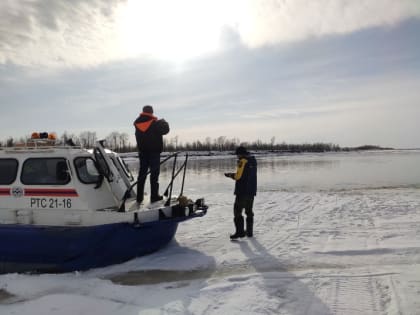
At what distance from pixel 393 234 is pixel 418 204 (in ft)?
11.6

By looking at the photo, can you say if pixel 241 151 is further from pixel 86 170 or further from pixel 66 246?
pixel 66 246

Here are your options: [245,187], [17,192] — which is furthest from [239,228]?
[17,192]

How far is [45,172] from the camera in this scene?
6.71 m

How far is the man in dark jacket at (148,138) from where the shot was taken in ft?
23.6

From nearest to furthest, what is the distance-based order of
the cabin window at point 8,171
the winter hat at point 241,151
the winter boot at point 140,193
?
1. the cabin window at point 8,171
2. the winter boot at point 140,193
3. the winter hat at point 241,151

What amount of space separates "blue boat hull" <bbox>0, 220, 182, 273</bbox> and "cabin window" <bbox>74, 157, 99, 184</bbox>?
918mm

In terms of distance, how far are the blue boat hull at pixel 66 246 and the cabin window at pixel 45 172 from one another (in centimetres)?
77

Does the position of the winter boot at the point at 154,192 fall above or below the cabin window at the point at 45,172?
below

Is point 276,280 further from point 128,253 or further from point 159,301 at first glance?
point 128,253

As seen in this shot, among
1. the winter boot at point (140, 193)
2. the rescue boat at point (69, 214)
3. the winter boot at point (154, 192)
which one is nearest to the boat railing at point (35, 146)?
the rescue boat at point (69, 214)

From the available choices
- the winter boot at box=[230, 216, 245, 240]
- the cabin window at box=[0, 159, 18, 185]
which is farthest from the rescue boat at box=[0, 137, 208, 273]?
the winter boot at box=[230, 216, 245, 240]

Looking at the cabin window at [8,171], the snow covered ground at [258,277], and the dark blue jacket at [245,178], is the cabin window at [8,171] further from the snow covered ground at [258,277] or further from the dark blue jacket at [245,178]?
the dark blue jacket at [245,178]

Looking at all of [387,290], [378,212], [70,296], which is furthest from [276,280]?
[378,212]

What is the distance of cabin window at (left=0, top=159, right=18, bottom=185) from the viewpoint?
683 cm
